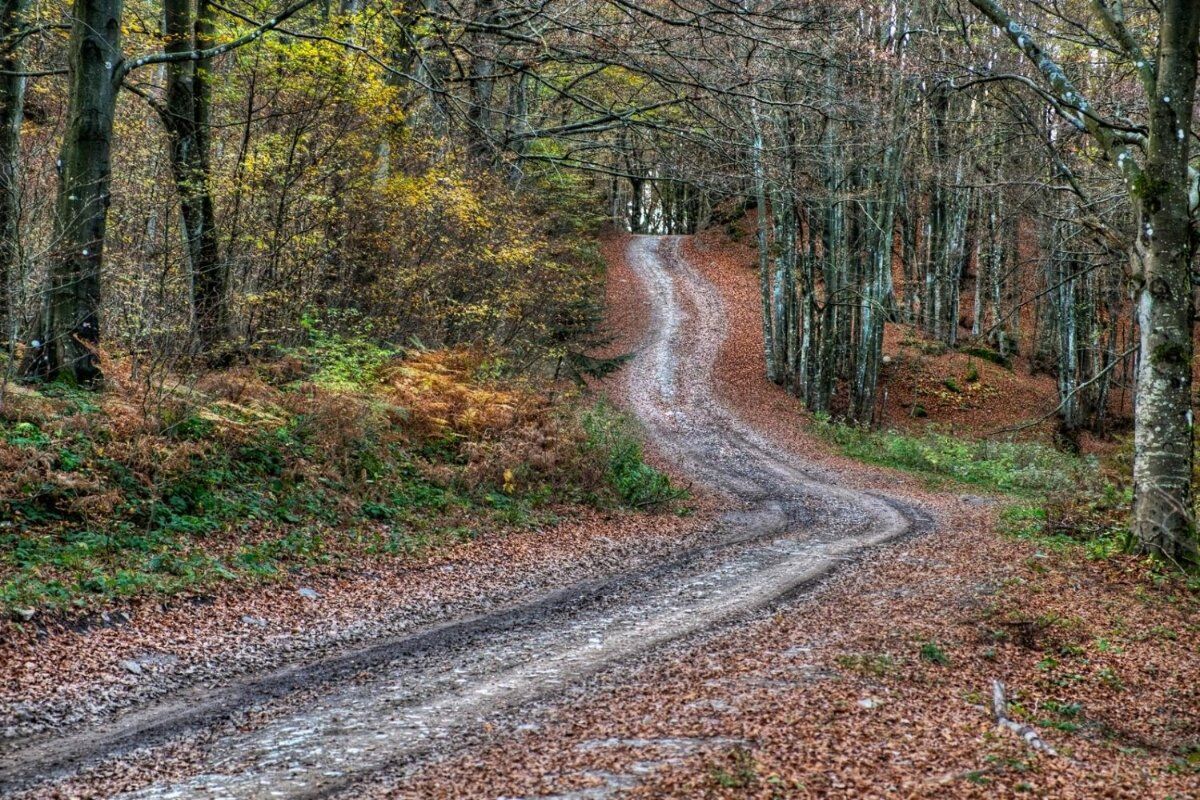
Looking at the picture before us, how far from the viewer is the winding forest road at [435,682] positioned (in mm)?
4719

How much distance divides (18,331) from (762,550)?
9195 millimetres

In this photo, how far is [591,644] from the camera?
23.6 ft

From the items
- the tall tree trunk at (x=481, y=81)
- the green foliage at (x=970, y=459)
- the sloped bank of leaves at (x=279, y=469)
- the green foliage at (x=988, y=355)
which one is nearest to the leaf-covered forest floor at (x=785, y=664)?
the sloped bank of leaves at (x=279, y=469)

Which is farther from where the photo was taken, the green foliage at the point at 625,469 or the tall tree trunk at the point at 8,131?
the green foliage at the point at 625,469

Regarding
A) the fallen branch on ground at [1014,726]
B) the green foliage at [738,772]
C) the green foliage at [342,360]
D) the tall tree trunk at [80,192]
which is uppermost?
the tall tree trunk at [80,192]

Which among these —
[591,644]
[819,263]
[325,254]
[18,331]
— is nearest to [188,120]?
[325,254]

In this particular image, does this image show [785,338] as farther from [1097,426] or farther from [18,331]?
[18,331]

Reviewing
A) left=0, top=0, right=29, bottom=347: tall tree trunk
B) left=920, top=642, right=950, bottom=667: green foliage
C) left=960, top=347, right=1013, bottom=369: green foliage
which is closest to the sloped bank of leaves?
left=0, top=0, right=29, bottom=347: tall tree trunk

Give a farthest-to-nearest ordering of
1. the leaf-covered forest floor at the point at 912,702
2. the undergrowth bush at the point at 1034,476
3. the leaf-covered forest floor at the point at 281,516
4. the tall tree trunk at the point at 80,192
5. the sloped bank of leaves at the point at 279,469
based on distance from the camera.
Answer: the undergrowth bush at the point at 1034,476
the tall tree trunk at the point at 80,192
the sloped bank of leaves at the point at 279,469
the leaf-covered forest floor at the point at 281,516
the leaf-covered forest floor at the point at 912,702

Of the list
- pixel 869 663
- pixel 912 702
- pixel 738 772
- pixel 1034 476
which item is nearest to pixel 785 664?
pixel 869 663

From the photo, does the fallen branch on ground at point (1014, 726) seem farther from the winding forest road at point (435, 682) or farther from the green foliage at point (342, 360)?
the green foliage at point (342, 360)

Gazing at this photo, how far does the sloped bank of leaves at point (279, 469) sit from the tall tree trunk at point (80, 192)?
667 mm

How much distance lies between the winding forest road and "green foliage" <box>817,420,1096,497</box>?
793cm

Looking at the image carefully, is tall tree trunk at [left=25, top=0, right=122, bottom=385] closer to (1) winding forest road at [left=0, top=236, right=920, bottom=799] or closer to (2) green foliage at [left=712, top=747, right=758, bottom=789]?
(1) winding forest road at [left=0, top=236, right=920, bottom=799]
